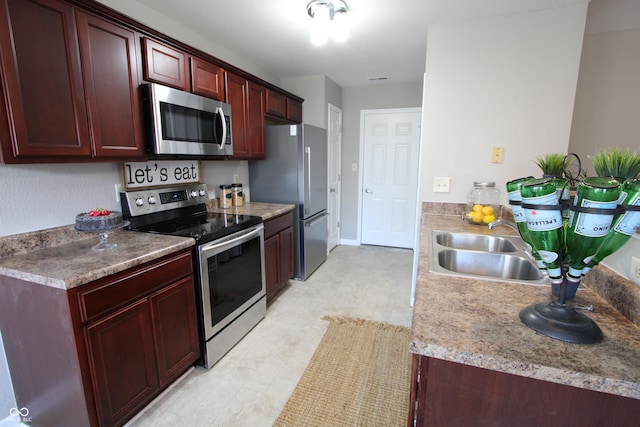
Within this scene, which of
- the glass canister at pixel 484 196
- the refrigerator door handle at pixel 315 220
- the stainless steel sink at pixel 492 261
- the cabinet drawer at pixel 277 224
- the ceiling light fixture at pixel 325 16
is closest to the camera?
the stainless steel sink at pixel 492 261

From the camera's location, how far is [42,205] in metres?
1.59

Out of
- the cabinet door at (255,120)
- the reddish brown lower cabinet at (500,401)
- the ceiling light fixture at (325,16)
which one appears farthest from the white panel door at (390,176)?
the reddish brown lower cabinet at (500,401)

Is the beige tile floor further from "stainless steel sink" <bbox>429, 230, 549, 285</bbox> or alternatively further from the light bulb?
the light bulb

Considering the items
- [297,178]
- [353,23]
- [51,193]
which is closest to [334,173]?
[297,178]

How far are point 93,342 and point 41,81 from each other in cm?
116

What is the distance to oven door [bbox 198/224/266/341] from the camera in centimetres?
184

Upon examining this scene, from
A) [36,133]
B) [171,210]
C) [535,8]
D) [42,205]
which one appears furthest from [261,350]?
[535,8]

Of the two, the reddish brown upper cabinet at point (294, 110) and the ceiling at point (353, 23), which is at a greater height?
the ceiling at point (353, 23)

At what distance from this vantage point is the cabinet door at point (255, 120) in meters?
2.71

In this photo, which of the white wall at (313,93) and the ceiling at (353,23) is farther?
the white wall at (313,93)

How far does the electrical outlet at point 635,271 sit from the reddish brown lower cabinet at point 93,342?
186cm

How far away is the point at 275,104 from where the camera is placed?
3.13 m

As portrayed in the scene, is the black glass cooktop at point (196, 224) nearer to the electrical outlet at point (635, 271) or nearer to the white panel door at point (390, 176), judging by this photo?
the electrical outlet at point (635, 271)

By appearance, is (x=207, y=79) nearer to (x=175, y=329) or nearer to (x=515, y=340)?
(x=175, y=329)
